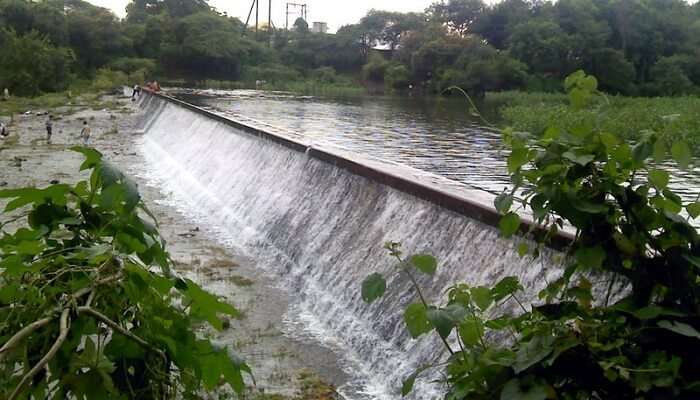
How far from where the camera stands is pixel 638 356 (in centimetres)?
188

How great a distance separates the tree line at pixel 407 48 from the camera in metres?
51.0

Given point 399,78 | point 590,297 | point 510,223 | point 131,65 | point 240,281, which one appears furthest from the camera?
point 131,65

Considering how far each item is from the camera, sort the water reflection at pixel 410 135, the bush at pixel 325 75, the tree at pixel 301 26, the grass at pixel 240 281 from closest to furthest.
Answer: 1. the grass at pixel 240 281
2. the water reflection at pixel 410 135
3. the bush at pixel 325 75
4. the tree at pixel 301 26

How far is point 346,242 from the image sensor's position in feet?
28.4

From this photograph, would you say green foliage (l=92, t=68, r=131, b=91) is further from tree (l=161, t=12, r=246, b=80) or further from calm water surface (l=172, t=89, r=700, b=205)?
calm water surface (l=172, t=89, r=700, b=205)

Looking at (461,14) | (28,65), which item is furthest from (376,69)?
(28,65)

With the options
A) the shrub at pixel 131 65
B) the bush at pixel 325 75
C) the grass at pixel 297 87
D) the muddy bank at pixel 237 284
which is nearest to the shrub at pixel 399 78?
the grass at pixel 297 87

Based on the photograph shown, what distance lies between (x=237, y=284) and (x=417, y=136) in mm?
14424

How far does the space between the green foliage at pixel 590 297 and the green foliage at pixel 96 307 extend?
698mm

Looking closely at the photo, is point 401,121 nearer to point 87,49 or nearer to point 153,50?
point 87,49

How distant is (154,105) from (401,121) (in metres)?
10.3

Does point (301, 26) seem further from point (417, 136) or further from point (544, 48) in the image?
point (417, 136)

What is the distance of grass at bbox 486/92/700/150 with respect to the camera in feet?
6.73

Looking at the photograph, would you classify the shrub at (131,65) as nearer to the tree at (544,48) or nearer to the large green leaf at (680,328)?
the tree at (544,48)
